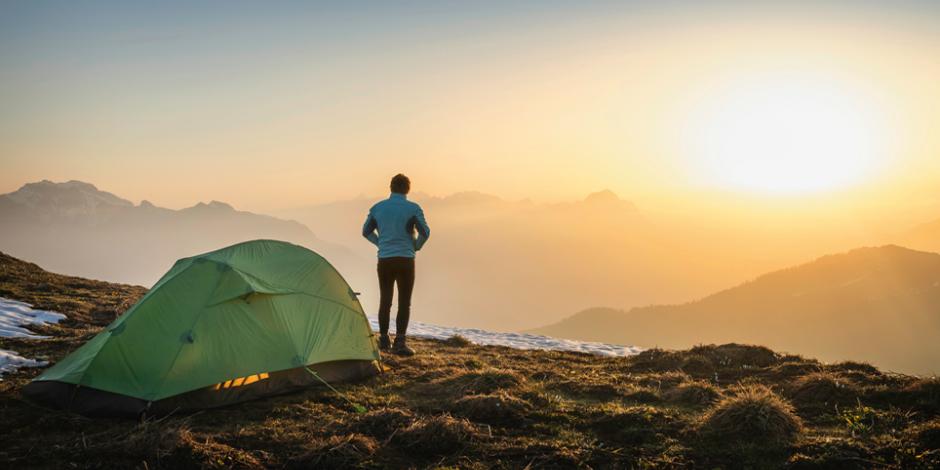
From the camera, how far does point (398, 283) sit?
13.1 metres

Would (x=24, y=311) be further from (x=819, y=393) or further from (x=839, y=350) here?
(x=839, y=350)

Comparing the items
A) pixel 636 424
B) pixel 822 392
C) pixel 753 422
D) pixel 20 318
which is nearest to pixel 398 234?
pixel 636 424

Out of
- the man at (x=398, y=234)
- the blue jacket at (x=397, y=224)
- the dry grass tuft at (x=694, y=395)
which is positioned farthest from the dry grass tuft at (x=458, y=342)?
the dry grass tuft at (x=694, y=395)

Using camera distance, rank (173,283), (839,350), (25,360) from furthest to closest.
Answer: (839,350), (25,360), (173,283)

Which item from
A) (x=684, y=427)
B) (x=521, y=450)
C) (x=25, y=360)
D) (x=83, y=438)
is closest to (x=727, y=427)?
(x=684, y=427)

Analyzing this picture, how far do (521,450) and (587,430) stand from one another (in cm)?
136

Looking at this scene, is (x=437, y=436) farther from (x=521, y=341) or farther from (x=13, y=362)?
(x=521, y=341)

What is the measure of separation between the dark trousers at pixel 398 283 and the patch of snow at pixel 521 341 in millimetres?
5798

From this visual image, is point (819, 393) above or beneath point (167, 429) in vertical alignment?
above

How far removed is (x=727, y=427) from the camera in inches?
292

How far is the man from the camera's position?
12.8 metres

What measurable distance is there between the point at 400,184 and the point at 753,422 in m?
8.48

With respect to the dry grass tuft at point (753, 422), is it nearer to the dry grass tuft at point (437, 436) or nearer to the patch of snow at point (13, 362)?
the dry grass tuft at point (437, 436)

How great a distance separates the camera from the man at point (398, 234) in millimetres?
12812
